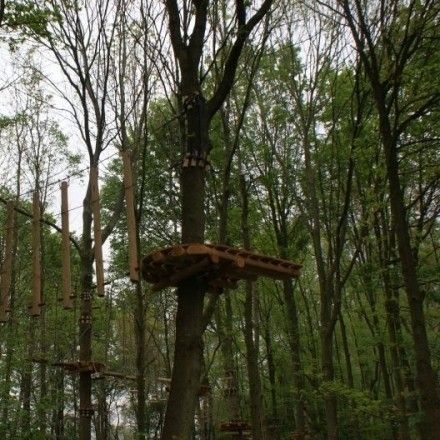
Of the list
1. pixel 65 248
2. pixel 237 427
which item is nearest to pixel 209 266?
pixel 65 248

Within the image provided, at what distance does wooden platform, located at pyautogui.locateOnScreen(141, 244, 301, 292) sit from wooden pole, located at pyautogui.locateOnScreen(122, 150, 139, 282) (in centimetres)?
11

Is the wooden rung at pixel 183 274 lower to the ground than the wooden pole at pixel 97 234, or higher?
lower

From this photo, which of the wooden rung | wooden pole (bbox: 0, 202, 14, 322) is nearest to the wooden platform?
the wooden rung

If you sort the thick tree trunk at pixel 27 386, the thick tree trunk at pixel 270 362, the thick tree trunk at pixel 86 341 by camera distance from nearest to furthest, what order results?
the thick tree trunk at pixel 86 341, the thick tree trunk at pixel 27 386, the thick tree trunk at pixel 270 362

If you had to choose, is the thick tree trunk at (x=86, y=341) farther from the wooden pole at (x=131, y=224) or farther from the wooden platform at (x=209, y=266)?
the wooden platform at (x=209, y=266)

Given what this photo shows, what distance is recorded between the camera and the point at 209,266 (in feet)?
15.3

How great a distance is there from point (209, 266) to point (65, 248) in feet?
5.40

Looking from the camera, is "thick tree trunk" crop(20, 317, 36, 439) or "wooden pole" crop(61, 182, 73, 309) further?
"thick tree trunk" crop(20, 317, 36, 439)

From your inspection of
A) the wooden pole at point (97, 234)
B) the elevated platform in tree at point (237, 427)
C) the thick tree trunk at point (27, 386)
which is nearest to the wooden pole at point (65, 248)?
the wooden pole at point (97, 234)

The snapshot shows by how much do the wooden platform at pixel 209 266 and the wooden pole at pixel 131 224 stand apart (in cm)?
11

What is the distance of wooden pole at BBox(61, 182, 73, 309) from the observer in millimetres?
5062

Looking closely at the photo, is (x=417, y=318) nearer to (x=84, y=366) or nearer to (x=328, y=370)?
(x=328, y=370)

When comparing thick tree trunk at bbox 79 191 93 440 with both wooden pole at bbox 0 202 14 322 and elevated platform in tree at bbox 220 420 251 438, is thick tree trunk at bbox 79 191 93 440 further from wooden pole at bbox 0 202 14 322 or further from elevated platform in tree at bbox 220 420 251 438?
wooden pole at bbox 0 202 14 322

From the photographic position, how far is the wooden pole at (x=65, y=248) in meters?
5.06
